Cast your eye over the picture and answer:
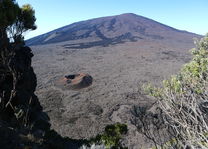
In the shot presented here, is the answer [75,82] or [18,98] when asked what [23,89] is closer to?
[18,98]

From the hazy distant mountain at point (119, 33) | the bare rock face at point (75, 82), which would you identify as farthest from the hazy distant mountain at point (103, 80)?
the hazy distant mountain at point (119, 33)

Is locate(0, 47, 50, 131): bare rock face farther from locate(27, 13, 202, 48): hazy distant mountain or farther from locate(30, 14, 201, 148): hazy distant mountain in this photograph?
locate(27, 13, 202, 48): hazy distant mountain

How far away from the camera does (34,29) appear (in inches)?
643

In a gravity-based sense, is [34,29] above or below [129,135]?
above

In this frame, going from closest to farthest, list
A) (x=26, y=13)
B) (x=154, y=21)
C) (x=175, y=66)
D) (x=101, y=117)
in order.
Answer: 1. (x=26, y=13)
2. (x=101, y=117)
3. (x=175, y=66)
4. (x=154, y=21)

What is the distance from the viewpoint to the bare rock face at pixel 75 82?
4922cm

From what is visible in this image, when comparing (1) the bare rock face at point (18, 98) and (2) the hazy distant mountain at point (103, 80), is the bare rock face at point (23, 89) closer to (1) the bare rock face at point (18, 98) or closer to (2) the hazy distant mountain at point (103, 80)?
(1) the bare rock face at point (18, 98)

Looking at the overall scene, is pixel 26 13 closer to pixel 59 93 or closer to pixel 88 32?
pixel 59 93

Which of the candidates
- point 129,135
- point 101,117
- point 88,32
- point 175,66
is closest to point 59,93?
point 101,117

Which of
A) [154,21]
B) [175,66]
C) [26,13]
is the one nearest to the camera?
[26,13]

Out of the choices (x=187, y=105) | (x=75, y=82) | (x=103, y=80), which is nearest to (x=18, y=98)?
(x=187, y=105)

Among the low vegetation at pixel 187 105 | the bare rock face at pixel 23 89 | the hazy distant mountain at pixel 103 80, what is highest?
the low vegetation at pixel 187 105

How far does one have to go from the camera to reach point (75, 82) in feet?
167

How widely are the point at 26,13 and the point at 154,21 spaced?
16179cm
